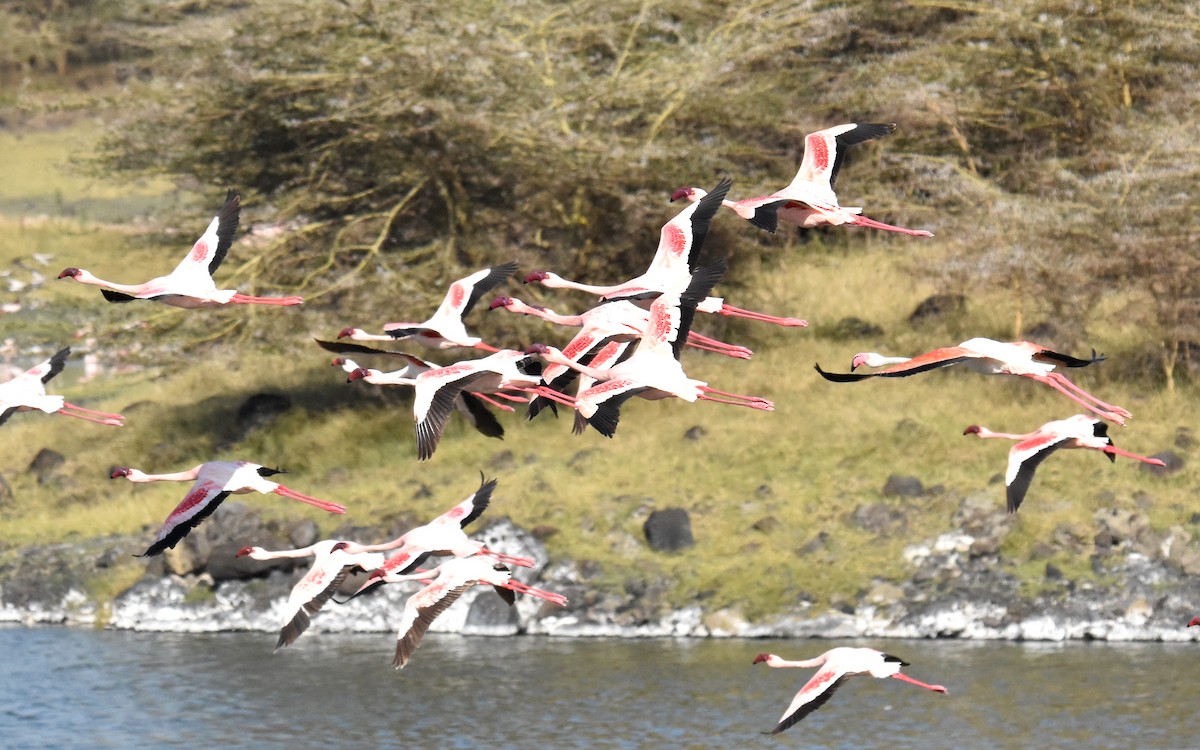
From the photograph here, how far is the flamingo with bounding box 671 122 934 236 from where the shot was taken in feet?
50.5

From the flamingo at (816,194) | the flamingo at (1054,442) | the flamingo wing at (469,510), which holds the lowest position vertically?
the flamingo wing at (469,510)

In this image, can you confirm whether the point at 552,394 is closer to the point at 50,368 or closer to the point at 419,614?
the point at 419,614

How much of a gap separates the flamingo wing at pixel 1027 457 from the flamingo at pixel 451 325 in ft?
14.6

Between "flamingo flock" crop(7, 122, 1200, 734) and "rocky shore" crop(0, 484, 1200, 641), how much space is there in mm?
6206

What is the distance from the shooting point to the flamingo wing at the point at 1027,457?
14.5m

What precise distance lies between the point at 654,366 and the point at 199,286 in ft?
13.2

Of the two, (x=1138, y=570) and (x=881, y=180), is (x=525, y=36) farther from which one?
(x=1138, y=570)

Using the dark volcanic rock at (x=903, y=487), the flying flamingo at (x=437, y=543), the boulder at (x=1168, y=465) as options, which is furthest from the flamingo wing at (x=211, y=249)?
the boulder at (x=1168, y=465)

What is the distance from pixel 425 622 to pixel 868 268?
1827 cm

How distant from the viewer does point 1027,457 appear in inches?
586

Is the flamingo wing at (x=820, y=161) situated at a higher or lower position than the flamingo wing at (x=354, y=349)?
higher

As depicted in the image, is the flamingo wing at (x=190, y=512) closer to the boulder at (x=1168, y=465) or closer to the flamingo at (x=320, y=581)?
the flamingo at (x=320, y=581)

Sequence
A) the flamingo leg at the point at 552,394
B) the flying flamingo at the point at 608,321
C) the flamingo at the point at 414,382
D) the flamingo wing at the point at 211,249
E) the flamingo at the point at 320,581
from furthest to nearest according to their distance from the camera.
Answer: the flamingo wing at the point at 211,249, the flamingo at the point at 414,382, the flying flamingo at the point at 608,321, the flamingo at the point at 320,581, the flamingo leg at the point at 552,394

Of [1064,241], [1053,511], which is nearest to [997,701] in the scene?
[1053,511]
